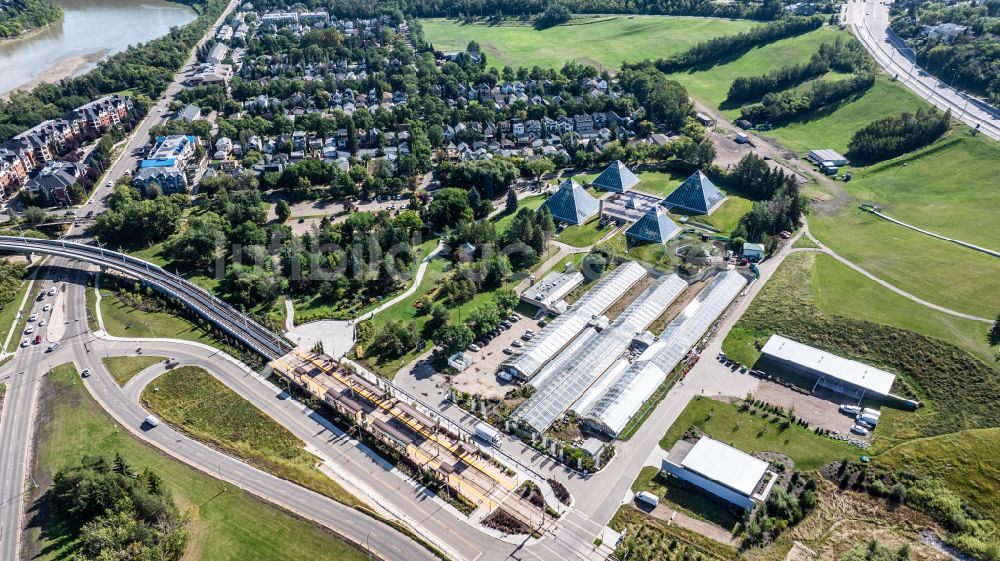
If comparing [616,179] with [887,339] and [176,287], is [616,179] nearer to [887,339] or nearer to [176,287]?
[887,339]

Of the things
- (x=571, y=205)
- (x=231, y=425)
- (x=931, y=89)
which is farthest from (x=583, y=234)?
(x=931, y=89)

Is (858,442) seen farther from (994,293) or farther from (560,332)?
(994,293)

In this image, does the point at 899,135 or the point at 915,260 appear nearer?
the point at 915,260

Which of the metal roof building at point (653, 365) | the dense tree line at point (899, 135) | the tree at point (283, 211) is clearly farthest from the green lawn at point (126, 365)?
the dense tree line at point (899, 135)

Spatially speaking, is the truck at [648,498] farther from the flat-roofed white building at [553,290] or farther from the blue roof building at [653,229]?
the blue roof building at [653,229]

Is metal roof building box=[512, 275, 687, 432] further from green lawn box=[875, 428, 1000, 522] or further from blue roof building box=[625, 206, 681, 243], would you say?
green lawn box=[875, 428, 1000, 522]

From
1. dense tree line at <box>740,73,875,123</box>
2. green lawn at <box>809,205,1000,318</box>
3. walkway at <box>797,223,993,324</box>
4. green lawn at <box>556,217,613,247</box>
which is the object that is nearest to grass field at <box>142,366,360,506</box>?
green lawn at <box>556,217,613,247</box>

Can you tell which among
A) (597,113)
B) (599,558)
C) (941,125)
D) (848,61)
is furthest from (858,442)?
(848,61)
